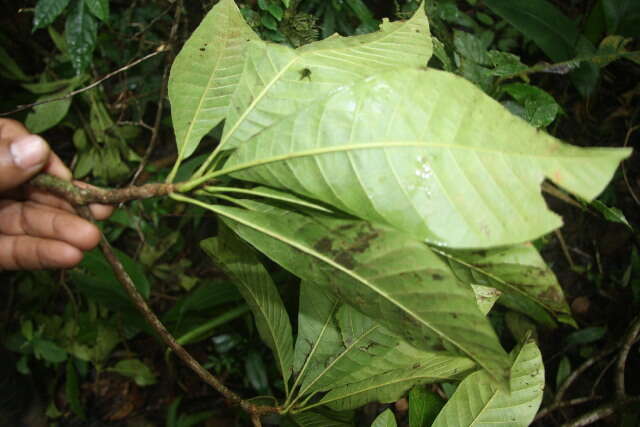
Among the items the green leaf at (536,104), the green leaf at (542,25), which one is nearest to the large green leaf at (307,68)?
the green leaf at (536,104)

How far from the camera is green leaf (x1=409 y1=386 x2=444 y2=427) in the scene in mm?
1007

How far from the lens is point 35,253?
4.42ft

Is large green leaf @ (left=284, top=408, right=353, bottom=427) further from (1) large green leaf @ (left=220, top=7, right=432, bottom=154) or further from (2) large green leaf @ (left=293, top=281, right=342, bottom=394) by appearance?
(1) large green leaf @ (left=220, top=7, right=432, bottom=154)

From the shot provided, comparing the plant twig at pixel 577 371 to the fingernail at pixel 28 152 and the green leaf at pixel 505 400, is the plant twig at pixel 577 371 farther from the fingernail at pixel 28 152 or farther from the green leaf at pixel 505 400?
the fingernail at pixel 28 152

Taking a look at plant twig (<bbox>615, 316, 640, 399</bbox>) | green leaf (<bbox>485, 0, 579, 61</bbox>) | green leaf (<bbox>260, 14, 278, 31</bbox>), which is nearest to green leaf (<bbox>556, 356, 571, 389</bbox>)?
plant twig (<bbox>615, 316, 640, 399</bbox>)

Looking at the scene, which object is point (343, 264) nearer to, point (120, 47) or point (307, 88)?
point (307, 88)

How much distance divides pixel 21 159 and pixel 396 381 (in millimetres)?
1006

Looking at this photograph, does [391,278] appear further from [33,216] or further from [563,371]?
[563,371]

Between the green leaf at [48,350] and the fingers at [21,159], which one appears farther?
the green leaf at [48,350]

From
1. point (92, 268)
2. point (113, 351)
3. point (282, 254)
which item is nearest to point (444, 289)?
point (282, 254)

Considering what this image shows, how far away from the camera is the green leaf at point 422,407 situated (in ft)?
3.30

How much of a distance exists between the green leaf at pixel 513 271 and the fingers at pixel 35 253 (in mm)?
1130

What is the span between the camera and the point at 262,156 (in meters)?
0.62

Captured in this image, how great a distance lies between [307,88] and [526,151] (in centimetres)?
35
